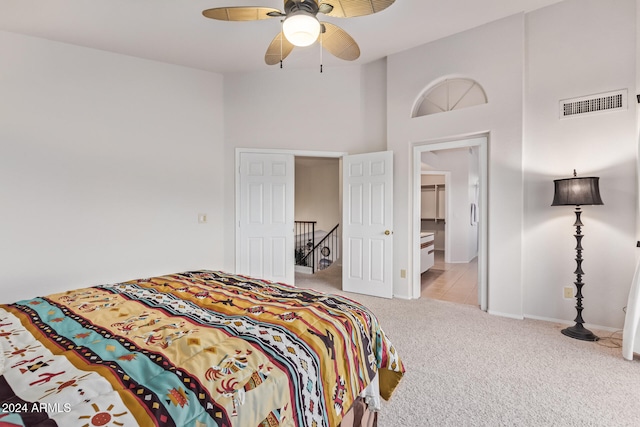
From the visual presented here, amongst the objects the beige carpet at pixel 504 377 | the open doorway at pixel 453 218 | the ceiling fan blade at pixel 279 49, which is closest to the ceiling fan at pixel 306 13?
the ceiling fan blade at pixel 279 49

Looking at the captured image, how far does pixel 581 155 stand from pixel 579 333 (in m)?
1.70

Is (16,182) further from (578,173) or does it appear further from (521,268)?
(578,173)

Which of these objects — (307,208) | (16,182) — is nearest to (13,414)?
(16,182)

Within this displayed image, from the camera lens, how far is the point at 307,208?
8.70 meters

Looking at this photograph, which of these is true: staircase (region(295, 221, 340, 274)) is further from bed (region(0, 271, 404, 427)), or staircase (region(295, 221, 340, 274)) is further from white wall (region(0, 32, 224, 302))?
bed (region(0, 271, 404, 427))

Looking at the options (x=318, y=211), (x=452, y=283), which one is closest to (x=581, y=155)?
(x=452, y=283)

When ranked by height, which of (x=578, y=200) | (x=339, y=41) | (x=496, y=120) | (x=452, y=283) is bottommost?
(x=452, y=283)

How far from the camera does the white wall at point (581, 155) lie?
288cm

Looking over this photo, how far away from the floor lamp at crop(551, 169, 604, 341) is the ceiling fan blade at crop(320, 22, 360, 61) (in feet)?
7.36

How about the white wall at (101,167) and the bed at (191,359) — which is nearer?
the bed at (191,359)

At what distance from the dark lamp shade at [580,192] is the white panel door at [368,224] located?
1810 mm

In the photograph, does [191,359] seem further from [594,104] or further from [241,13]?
[594,104]

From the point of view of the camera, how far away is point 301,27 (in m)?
1.87

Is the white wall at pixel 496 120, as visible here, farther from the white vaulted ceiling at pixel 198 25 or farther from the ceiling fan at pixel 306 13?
the ceiling fan at pixel 306 13
